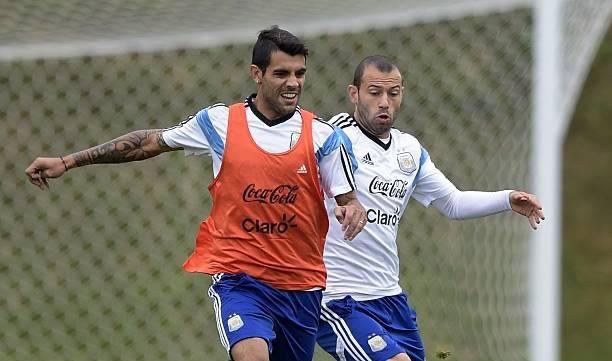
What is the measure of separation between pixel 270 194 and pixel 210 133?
0.37m

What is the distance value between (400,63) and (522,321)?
6.06 feet

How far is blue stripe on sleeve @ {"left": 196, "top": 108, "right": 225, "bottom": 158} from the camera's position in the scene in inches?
227

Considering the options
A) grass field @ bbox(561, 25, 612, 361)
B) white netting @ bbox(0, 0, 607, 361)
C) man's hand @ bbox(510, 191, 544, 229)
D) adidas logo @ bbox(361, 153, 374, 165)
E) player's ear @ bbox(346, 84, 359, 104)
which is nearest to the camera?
man's hand @ bbox(510, 191, 544, 229)

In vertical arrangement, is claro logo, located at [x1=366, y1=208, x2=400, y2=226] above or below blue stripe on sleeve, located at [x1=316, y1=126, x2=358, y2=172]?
below

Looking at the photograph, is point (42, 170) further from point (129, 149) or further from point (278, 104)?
point (278, 104)

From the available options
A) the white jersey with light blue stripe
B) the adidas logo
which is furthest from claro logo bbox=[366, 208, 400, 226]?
the adidas logo

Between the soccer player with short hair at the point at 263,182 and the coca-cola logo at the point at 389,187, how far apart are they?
22.6 inches

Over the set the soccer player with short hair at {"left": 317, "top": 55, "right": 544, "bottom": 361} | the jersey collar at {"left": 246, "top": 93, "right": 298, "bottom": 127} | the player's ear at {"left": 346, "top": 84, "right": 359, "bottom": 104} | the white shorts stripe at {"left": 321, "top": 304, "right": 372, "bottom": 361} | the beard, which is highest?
the player's ear at {"left": 346, "top": 84, "right": 359, "bottom": 104}

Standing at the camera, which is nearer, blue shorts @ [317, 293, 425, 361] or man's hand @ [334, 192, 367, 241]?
man's hand @ [334, 192, 367, 241]

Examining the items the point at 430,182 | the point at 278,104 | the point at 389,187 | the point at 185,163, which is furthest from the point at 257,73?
the point at 185,163

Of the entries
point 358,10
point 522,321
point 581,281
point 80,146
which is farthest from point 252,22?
point 581,281

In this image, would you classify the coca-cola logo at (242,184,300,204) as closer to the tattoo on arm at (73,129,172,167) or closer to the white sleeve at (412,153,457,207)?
the tattoo on arm at (73,129,172,167)

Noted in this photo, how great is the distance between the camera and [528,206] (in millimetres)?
6238

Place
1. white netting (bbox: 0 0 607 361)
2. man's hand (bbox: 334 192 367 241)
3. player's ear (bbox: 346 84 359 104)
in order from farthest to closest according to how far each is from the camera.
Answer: white netting (bbox: 0 0 607 361), player's ear (bbox: 346 84 359 104), man's hand (bbox: 334 192 367 241)
